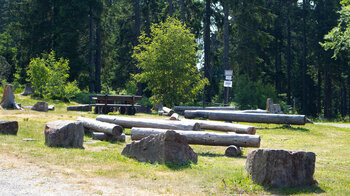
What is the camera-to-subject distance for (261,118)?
1980cm

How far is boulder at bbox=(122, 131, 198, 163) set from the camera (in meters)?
9.33

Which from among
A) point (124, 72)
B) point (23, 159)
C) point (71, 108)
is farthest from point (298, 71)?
point (23, 159)

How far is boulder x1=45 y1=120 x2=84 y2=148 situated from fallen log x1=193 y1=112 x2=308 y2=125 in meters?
10.2

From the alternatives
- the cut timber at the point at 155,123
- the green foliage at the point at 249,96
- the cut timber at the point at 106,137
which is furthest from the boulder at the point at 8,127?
the green foliage at the point at 249,96

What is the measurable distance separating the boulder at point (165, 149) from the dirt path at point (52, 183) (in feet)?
5.80

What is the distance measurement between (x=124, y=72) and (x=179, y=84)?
19.7 meters

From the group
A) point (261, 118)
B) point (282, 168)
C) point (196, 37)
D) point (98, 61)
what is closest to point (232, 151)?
point (282, 168)

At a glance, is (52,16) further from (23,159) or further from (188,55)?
(23,159)

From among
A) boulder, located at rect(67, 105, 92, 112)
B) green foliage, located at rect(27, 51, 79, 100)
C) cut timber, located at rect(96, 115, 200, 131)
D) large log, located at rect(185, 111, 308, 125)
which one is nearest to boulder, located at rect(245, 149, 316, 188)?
cut timber, located at rect(96, 115, 200, 131)

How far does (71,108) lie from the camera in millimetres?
25234

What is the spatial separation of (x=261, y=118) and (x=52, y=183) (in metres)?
14.1

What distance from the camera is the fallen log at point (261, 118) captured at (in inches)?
771

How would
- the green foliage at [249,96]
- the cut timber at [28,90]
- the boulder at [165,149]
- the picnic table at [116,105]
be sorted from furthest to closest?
the green foliage at [249,96] → the cut timber at [28,90] → the picnic table at [116,105] → the boulder at [165,149]

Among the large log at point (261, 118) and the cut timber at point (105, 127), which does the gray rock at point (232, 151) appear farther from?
the large log at point (261, 118)
